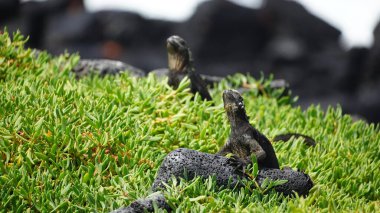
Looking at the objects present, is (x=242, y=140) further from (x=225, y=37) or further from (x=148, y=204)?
(x=225, y=37)

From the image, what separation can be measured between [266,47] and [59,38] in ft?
26.3

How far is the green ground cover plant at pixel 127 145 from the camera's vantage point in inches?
229

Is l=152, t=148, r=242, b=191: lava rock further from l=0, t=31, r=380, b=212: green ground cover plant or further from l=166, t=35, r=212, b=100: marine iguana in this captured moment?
l=166, t=35, r=212, b=100: marine iguana

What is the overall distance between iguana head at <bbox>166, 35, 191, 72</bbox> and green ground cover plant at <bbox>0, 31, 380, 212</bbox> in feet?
1.13

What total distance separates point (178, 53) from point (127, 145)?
2.22 m

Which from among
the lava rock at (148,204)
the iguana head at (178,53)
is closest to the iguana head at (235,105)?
the lava rock at (148,204)

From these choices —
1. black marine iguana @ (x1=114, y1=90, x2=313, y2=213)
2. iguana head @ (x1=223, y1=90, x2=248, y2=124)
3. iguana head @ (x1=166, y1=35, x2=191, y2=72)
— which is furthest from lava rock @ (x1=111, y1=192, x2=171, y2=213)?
iguana head @ (x1=166, y1=35, x2=191, y2=72)

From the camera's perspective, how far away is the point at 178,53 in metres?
8.56

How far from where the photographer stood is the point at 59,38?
85.9 ft

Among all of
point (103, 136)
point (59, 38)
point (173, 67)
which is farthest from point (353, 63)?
point (103, 136)

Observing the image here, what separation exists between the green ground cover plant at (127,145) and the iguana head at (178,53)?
13.6 inches

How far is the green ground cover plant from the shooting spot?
19.1 feet

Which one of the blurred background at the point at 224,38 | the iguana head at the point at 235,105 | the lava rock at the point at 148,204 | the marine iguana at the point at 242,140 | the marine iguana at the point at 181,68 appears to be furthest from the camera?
the blurred background at the point at 224,38

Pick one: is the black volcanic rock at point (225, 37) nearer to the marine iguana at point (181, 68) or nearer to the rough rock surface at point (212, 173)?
the marine iguana at point (181, 68)
